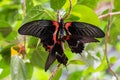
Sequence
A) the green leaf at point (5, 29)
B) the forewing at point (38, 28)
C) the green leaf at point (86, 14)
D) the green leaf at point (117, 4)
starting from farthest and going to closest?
the green leaf at point (117, 4) < the green leaf at point (5, 29) < the green leaf at point (86, 14) < the forewing at point (38, 28)

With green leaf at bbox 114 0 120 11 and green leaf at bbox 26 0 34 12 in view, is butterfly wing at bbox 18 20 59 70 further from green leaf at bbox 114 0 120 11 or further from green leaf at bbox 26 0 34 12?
green leaf at bbox 114 0 120 11

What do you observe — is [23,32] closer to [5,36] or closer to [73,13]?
[73,13]

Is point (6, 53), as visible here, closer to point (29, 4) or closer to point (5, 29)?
point (5, 29)

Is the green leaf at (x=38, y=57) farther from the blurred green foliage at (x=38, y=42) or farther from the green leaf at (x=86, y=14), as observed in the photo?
the green leaf at (x=86, y=14)

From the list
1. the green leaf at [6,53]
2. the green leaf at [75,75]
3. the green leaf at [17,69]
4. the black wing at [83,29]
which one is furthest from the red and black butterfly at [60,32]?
the green leaf at [75,75]

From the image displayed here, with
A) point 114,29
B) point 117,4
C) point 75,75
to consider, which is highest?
point 117,4

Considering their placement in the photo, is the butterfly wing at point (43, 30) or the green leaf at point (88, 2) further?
the green leaf at point (88, 2)

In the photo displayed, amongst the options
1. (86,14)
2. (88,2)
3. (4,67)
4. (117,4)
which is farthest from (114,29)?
(4,67)
